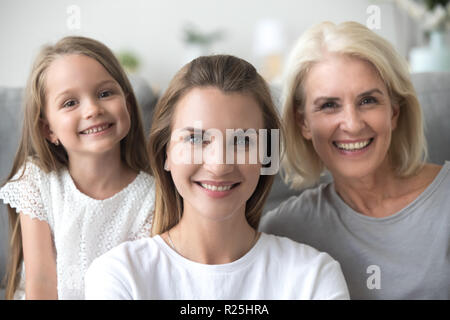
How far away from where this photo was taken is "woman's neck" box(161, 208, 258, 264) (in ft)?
3.45

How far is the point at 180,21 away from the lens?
15.8 ft

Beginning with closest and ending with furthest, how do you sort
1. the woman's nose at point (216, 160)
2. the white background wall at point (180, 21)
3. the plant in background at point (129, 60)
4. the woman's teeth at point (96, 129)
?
1. the woman's nose at point (216, 160)
2. the woman's teeth at point (96, 129)
3. the plant in background at point (129, 60)
4. the white background wall at point (180, 21)

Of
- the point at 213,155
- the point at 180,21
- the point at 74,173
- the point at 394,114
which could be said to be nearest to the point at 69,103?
the point at 74,173

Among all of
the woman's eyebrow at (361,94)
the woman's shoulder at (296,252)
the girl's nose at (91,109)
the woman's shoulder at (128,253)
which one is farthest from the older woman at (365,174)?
the girl's nose at (91,109)

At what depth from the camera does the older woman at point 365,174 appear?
1.18 m

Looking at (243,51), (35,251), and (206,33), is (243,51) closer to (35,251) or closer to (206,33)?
(206,33)

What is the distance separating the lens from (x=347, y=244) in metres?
1.24

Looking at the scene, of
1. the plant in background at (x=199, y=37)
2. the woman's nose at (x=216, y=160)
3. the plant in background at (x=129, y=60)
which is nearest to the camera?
the woman's nose at (x=216, y=160)

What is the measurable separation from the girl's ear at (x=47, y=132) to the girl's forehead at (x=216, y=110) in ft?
1.30

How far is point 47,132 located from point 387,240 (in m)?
0.91

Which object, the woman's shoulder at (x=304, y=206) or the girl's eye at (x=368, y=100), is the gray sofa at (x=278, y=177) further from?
the girl's eye at (x=368, y=100)

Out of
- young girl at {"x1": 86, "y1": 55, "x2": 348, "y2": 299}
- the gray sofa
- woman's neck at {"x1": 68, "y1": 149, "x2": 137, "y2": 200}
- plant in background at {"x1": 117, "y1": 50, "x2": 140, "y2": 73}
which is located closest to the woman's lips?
young girl at {"x1": 86, "y1": 55, "x2": 348, "y2": 299}

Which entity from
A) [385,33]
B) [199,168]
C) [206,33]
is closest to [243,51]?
[206,33]

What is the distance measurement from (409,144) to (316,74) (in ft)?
1.17
